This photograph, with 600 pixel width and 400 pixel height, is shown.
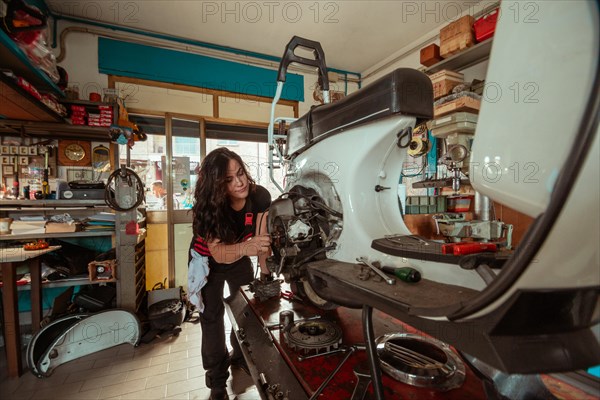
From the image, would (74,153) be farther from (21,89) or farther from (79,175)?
(21,89)

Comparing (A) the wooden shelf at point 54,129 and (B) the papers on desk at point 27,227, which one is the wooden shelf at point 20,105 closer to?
(A) the wooden shelf at point 54,129

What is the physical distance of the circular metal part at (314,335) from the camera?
2.87 ft

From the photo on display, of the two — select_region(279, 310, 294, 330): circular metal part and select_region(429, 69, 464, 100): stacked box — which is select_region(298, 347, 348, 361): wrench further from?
select_region(429, 69, 464, 100): stacked box

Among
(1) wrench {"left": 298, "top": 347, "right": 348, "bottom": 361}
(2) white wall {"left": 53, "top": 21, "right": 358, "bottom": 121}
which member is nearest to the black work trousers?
(1) wrench {"left": 298, "top": 347, "right": 348, "bottom": 361}

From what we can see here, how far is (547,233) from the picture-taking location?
0.34 meters

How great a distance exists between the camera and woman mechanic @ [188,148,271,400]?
157cm

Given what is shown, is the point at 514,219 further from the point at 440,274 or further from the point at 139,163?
the point at 139,163

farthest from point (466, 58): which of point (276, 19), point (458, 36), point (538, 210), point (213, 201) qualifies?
point (538, 210)

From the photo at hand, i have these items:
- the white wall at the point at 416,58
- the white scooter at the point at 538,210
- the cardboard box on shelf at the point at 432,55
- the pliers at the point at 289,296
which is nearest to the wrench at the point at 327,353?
the white scooter at the point at 538,210

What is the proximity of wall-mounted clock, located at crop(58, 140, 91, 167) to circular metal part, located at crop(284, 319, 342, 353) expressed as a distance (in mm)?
3255

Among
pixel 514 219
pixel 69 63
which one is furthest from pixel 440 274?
pixel 69 63

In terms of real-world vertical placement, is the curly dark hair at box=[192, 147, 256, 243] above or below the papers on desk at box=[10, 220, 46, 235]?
above

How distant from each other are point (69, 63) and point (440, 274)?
4.18 metres

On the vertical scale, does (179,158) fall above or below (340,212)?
above
